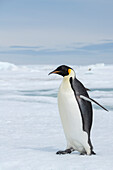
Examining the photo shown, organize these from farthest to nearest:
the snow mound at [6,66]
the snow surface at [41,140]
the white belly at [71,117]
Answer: the snow mound at [6,66]
the white belly at [71,117]
the snow surface at [41,140]

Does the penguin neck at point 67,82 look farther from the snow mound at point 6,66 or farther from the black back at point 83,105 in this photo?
the snow mound at point 6,66

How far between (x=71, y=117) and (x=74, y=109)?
0.08 m

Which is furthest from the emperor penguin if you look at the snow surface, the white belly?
the snow surface

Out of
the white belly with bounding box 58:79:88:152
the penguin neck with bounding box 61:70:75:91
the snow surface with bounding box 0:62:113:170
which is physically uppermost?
the penguin neck with bounding box 61:70:75:91

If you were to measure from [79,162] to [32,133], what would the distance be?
6.67 feet

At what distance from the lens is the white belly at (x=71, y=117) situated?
247 cm

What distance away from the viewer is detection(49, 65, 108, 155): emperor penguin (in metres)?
2.48

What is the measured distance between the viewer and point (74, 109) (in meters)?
2.48

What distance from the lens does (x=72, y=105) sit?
8.10 feet

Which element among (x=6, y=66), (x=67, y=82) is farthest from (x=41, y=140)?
(x=6, y=66)

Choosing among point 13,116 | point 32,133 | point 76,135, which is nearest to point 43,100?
point 13,116

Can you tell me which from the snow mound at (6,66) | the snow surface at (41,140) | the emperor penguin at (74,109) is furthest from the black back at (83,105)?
the snow mound at (6,66)

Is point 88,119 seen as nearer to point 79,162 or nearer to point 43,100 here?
point 79,162

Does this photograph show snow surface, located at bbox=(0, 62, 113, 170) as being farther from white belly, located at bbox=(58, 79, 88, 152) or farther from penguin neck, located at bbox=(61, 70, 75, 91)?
penguin neck, located at bbox=(61, 70, 75, 91)
